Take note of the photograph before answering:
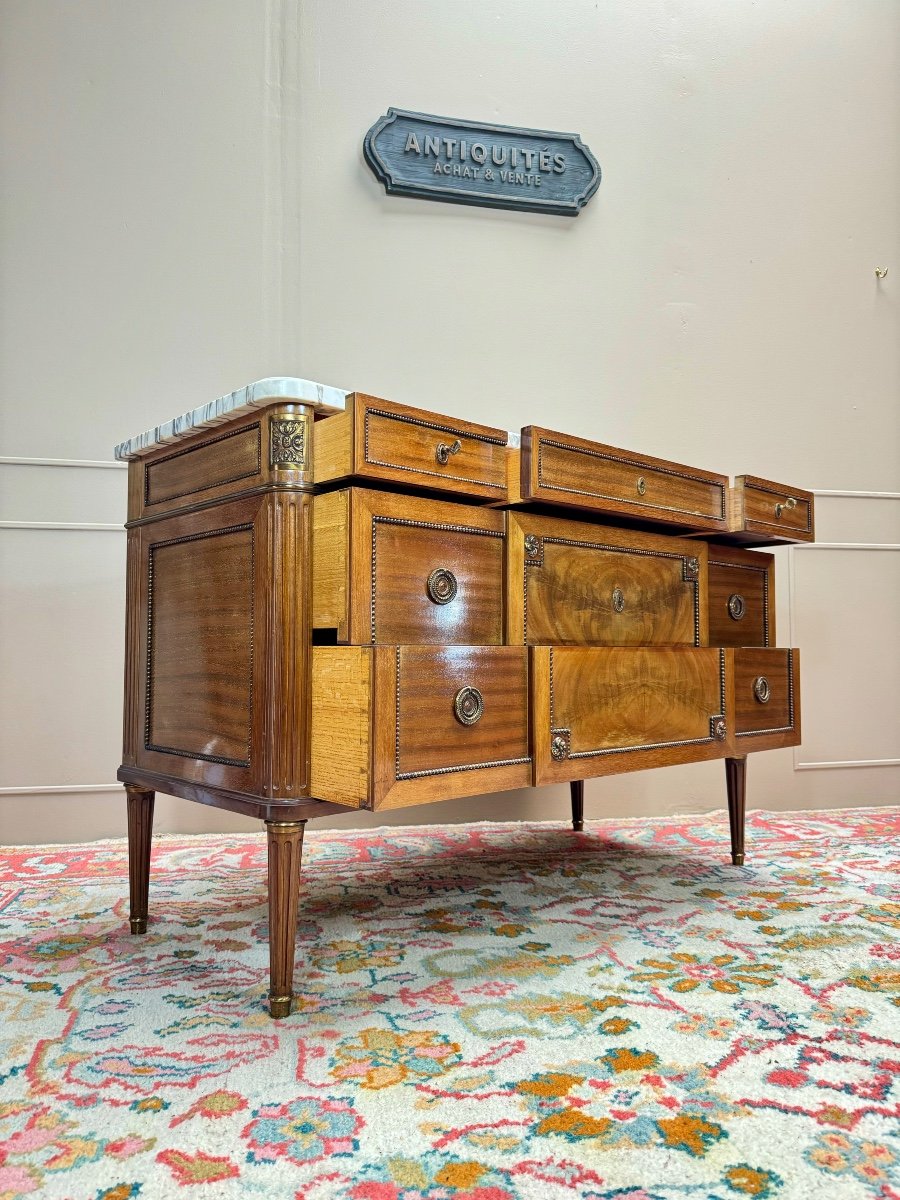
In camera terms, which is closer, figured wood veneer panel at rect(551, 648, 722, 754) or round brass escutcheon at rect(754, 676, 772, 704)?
figured wood veneer panel at rect(551, 648, 722, 754)

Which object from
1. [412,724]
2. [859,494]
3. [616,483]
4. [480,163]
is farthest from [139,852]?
[859,494]

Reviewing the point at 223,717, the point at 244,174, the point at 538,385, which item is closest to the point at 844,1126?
the point at 223,717

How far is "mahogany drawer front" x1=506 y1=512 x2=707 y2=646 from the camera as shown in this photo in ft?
4.91

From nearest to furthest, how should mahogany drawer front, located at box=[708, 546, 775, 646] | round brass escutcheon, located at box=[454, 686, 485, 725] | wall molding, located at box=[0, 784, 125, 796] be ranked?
round brass escutcheon, located at box=[454, 686, 485, 725] → mahogany drawer front, located at box=[708, 546, 775, 646] → wall molding, located at box=[0, 784, 125, 796]

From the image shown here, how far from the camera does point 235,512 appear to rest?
1.31 metres

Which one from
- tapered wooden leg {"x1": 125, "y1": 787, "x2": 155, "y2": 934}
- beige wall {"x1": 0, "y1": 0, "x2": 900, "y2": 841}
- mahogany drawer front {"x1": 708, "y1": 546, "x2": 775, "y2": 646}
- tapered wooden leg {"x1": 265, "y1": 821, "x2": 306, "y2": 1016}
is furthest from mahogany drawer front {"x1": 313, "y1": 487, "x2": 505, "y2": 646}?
beige wall {"x1": 0, "y1": 0, "x2": 900, "y2": 841}

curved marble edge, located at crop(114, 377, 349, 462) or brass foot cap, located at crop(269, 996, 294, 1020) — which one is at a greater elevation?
curved marble edge, located at crop(114, 377, 349, 462)

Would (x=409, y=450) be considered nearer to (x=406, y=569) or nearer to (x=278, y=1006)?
(x=406, y=569)

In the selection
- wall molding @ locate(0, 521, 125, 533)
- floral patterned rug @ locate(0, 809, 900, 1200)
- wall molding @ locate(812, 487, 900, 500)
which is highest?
wall molding @ locate(812, 487, 900, 500)

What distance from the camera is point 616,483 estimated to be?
1.62 metres

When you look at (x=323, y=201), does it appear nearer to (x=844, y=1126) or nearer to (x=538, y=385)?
(x=538, y=385)

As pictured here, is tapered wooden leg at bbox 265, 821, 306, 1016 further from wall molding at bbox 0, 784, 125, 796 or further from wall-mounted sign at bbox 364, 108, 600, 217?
wall-mounted sign at bbox 364, 108, 600, 217

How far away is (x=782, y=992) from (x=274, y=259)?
231 cm

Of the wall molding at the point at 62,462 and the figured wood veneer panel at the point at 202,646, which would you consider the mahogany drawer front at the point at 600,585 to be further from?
the wall molding at the point at 62,462
